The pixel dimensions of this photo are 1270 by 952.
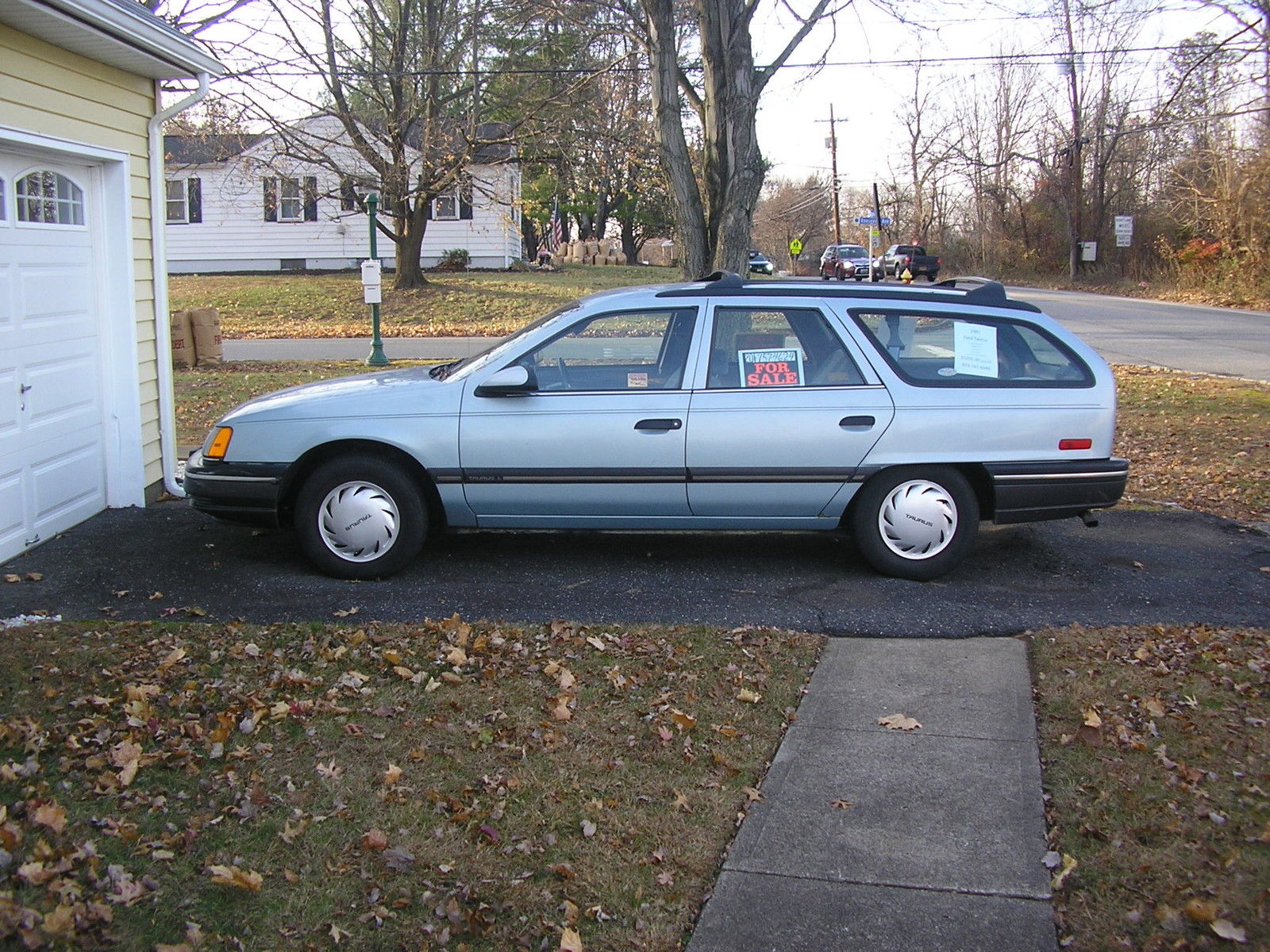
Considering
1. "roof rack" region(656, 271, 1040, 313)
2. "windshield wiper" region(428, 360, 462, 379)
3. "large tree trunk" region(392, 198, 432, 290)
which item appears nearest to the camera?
"roof rack" region(656, 271, 1040, 313)

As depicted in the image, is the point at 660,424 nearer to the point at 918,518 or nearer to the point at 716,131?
the point at 918,518

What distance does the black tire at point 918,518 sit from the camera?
6.72m

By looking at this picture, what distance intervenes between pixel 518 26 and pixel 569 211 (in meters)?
32.4

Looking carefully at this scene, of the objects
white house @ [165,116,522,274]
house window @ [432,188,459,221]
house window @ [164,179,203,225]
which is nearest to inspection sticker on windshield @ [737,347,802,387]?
white house @ [165,116,522,274]

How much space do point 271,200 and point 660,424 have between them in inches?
1293

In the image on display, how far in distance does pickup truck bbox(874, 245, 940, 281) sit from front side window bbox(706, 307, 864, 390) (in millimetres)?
43288

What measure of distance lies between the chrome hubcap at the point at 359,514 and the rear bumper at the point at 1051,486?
11.1ft

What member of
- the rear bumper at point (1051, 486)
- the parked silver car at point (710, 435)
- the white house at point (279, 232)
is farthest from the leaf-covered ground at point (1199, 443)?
the white house at point (279, 232)

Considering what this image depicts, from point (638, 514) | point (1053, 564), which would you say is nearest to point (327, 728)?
point (638, 514)

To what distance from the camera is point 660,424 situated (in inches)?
261

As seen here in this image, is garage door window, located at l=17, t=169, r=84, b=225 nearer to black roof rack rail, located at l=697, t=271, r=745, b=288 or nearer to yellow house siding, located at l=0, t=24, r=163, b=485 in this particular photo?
yellow house siding, located at l=0, t=24, r=163, b=485

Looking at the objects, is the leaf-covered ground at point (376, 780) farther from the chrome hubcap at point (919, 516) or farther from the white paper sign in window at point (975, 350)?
the white paper sign in window at point (975, 350)

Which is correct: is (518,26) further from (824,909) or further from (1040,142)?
(1040,142)

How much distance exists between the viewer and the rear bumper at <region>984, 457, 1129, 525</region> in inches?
264
